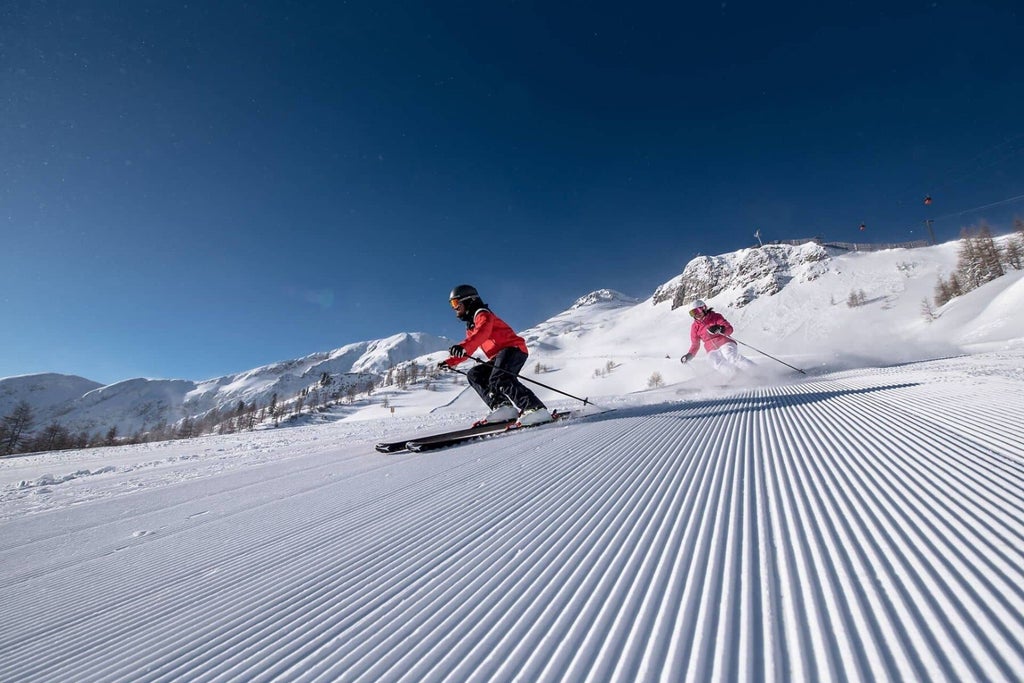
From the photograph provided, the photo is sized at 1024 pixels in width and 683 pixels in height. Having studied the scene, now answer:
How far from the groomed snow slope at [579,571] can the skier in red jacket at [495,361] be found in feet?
9.96

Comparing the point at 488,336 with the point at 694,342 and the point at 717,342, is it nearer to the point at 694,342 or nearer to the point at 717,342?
the point at 694,342

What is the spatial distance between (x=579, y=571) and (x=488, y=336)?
5389 millimetres

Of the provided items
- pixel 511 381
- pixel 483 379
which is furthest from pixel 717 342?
pixel 483 379

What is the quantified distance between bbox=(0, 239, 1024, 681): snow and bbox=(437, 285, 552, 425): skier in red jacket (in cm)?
251

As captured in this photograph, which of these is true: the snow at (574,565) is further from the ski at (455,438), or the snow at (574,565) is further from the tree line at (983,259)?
the tree line at (983,259)

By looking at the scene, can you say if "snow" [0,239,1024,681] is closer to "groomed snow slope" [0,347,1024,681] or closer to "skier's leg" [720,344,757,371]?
"groomed snow slope" [0,347,1024,681]

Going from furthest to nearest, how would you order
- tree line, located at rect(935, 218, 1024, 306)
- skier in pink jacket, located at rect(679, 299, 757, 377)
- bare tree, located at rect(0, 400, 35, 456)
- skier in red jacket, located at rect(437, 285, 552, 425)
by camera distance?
tree line, located at rect(935, 218, 1024, 306)
bare tree, located at rect(0, 400, 35, 456)
skier in pink jacket, located at rect(679, 299, 757, 377)
skier in red jacket, located at rect(437, 285, 552, 425)

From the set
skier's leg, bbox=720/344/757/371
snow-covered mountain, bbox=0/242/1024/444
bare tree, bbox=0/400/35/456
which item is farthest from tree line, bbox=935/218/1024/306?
bare tree, bbox=0/400/35/456

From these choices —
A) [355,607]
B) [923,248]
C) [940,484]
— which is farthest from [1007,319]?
[923,248]

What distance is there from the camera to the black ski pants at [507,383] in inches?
273

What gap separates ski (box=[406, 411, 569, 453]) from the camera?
5.43 metres

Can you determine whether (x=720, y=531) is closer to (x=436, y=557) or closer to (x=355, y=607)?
(x=436, y=557)

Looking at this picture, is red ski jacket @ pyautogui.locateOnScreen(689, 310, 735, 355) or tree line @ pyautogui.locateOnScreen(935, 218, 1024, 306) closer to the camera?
red ski jacket @ pyautogui.locateOnScreen(689, 310, 735, 355)

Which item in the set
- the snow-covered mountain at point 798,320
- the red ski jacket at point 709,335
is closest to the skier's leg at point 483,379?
the red ski jacket at point 709,335
